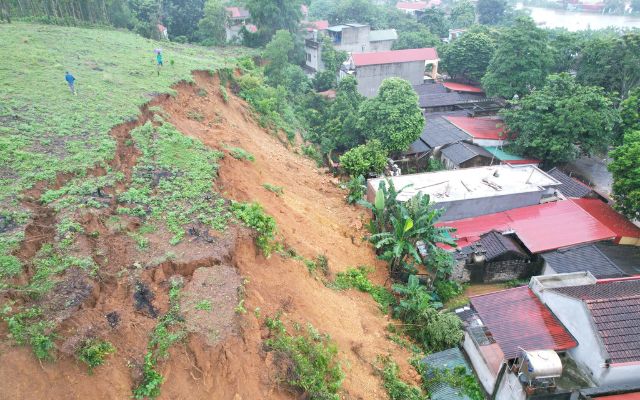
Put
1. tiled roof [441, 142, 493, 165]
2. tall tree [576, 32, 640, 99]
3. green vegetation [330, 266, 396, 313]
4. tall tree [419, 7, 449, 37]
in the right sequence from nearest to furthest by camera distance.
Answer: green vegetation [330, 266, 396, 313] < tiled roof [441, 142, 493, 165] < tall tree [576, 32, 640, 99] < tall tree [419, 7, 449, 37]

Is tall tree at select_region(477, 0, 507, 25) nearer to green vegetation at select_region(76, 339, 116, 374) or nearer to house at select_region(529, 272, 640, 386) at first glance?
house at select_region(529, 272, 640, 386)

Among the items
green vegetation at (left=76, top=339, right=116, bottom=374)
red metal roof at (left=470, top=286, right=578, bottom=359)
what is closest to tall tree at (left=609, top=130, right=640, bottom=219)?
red metal roof at (left=470, top=286, right=578, bottom=359)

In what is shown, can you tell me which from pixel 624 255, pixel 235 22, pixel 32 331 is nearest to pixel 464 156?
pixel 624 255

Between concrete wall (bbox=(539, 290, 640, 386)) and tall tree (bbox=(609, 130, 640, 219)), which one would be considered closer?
concrete wall (bbox=(539, 290, 640, 386))

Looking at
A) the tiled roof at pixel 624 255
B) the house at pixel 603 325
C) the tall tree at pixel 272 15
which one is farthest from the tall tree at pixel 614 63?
the tall tree at pixel 272 15

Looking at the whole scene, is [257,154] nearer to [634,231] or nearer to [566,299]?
[566,299]

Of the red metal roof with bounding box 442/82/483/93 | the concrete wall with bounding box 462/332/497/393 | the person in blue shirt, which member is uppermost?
the person in blue shirt

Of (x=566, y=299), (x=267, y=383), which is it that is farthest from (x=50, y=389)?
(x=566, y=299)
